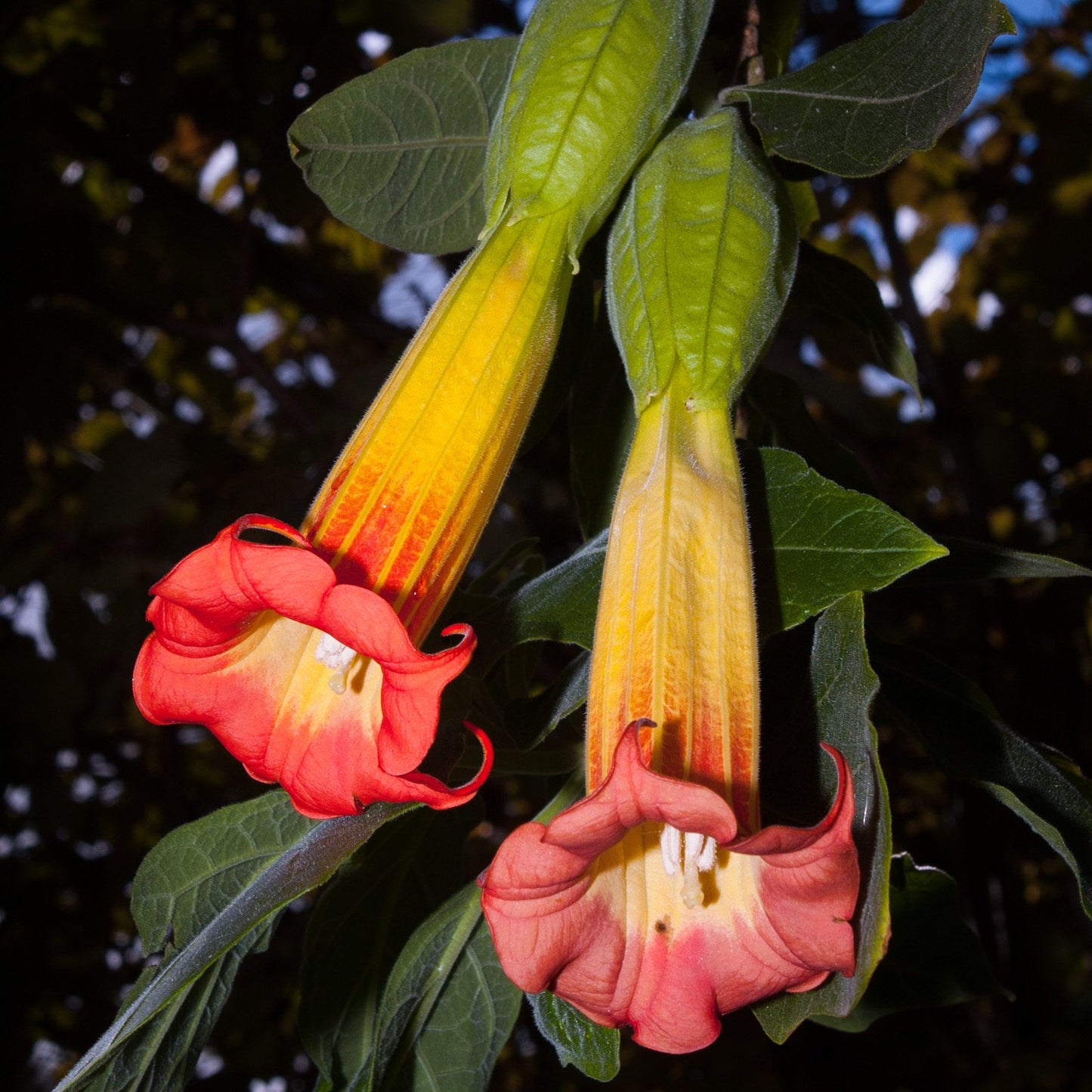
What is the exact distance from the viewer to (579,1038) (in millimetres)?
647

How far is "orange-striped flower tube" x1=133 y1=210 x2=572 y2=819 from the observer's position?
473mm

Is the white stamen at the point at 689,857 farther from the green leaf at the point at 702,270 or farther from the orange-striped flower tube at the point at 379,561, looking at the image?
the green leaf at the point at 702,270

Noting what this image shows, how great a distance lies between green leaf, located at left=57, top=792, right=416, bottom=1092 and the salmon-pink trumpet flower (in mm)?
120

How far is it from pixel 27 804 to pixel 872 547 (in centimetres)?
208

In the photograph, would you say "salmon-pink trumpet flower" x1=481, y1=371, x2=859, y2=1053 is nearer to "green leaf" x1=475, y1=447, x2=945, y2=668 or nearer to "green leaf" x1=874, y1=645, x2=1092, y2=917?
"green leaf" x1=475, y1=447, x2=945, y2=668

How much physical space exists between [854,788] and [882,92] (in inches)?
15.2

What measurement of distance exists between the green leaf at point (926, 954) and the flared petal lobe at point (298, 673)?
1.46 feet

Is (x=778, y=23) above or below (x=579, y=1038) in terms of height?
above

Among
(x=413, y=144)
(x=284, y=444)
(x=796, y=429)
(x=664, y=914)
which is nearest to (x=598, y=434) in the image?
(x=796, y=429)

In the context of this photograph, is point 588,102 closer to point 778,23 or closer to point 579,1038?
point 778,23

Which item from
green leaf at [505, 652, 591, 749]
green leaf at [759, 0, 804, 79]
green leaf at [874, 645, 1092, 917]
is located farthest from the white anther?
green leaf at [759, 0, 804, 79]

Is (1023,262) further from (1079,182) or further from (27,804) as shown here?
(27,804)

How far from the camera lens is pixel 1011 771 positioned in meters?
0.63

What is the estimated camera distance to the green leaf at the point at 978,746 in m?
0.60
